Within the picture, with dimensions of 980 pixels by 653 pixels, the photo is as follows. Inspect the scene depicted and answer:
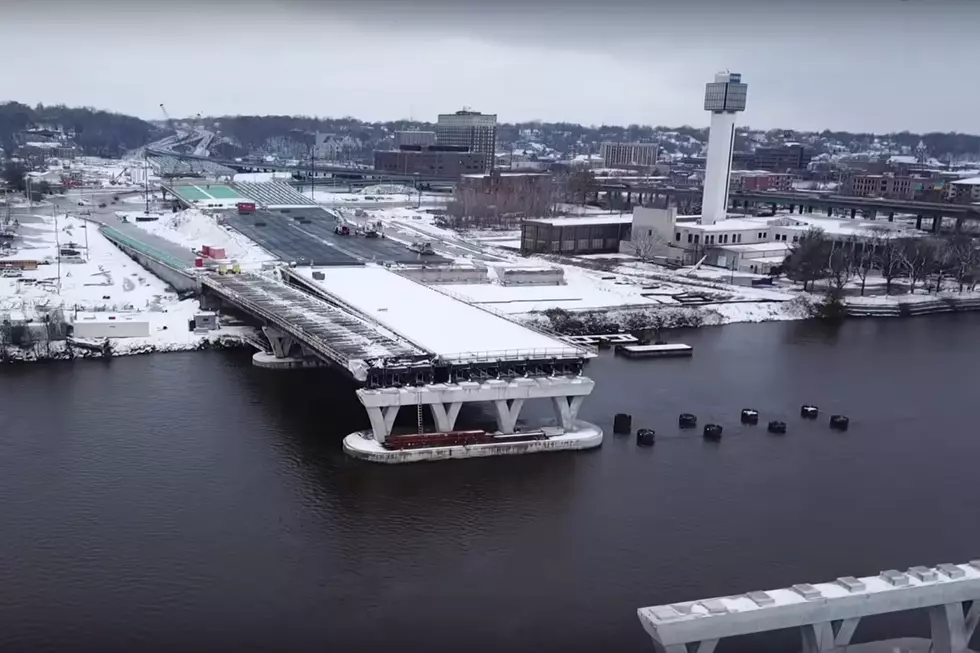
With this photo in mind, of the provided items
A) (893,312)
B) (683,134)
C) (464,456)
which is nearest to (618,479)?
(464,456)

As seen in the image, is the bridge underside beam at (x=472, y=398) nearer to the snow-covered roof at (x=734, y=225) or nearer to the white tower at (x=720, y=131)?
the snow-covered roof at (x=734, y=225)

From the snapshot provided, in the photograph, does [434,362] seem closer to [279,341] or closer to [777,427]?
[279,341]

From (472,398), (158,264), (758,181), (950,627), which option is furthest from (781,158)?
(950,627)

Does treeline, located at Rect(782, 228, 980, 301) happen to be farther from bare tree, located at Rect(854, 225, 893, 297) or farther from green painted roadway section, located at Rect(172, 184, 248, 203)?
green painted roadway section, located at Rect(172, 184, 248, 203)

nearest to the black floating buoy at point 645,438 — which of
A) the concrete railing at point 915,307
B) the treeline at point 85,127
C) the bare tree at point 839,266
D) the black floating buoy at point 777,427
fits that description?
the black floating buoy at point 777,427

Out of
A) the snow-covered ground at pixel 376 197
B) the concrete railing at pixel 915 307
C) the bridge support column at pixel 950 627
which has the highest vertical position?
the snow-covered ground at pixel 376 197

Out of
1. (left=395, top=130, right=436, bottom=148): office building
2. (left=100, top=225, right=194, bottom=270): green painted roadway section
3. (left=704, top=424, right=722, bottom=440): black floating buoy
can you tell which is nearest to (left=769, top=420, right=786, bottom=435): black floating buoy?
(left=704, top=424, right=722, bottom=440): black floating buoy

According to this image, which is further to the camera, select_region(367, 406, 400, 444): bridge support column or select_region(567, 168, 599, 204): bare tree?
select_region(567, 168, 599, 204): bare tree
